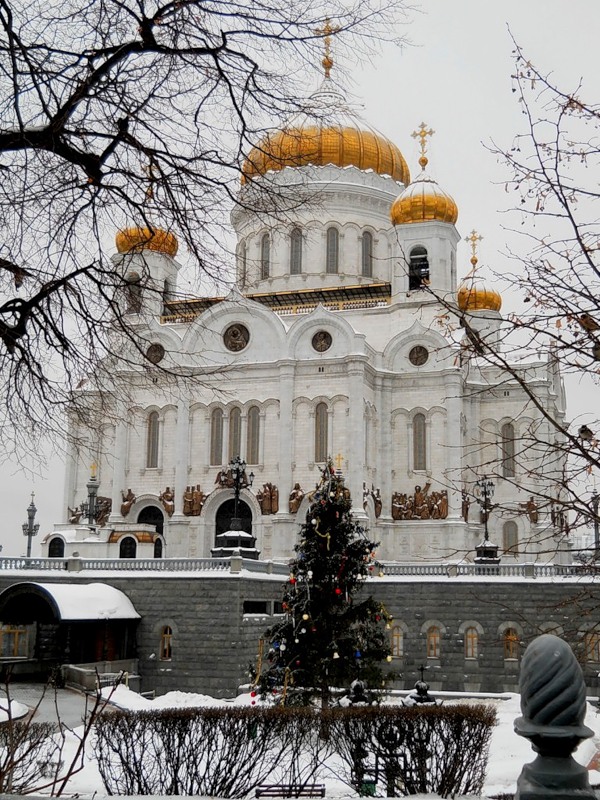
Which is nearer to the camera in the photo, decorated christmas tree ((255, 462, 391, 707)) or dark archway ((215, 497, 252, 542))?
decorated christmas tree ((255, 462, 391, 707))

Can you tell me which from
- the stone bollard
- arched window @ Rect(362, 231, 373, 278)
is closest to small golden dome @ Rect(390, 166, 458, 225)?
arched window @ Rect(362, 231, 373, 278)

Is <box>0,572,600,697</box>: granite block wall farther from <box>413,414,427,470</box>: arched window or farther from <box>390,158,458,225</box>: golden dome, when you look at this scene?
<box>390,158,458,225</box>: golden dome

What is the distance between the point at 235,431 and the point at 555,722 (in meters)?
41.9

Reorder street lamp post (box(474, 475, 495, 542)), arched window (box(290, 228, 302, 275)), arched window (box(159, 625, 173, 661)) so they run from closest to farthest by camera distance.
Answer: street lamp post (box(474, 475, 495, 542)) → arched window (box(159, 625, 173, 661)) → arched window (box(290, 228, 302, 275))

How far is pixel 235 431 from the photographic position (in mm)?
45375

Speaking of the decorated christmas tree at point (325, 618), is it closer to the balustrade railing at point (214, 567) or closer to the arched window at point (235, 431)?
the balustrade railing at point (214, 567)

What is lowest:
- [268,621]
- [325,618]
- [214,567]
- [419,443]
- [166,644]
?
[166,644]

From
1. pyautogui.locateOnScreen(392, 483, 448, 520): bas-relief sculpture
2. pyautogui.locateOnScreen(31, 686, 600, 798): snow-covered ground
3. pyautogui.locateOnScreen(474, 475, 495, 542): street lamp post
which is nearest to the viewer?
pyautogui.locateOnScreen(474, 475, 495, 542): street lamp post

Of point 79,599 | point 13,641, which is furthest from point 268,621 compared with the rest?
point 13,641

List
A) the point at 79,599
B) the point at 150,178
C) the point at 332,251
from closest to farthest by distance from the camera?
the point at 150,178
the point at 79,599
the point at 332,251

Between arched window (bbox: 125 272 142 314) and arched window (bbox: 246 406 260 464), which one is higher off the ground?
arched window (bbox: 246 406 260 464)

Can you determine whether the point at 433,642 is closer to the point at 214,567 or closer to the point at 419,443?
the point at 214,567

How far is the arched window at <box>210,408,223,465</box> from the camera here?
148ft

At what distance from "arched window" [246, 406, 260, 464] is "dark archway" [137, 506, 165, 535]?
16.7 feet
